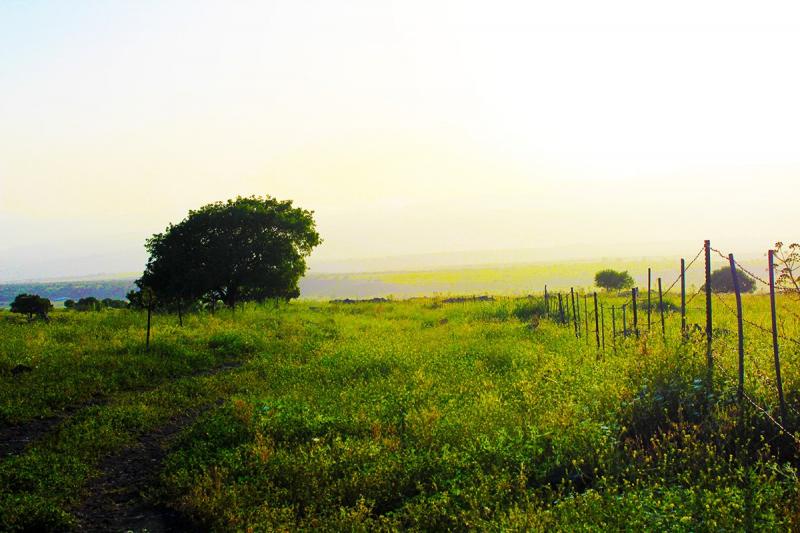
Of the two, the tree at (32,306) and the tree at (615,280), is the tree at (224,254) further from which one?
the tree at (615,280)

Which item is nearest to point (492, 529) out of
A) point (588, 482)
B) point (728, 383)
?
point (588, 482)

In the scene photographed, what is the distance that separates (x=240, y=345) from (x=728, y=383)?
18064mm

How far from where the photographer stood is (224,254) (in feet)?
134

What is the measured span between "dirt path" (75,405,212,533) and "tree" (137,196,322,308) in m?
30.2

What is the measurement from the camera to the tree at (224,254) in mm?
40625

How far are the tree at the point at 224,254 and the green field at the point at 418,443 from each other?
23.3 metres

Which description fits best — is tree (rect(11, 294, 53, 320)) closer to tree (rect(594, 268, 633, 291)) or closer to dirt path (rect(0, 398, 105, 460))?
dirt path (rect(0, 398, 105, 460))

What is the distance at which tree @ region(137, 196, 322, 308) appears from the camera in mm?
40625

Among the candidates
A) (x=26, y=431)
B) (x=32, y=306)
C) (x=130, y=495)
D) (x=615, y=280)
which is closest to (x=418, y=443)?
(x=130, y=495)

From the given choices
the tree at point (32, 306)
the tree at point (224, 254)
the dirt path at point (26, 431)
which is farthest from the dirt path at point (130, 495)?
the tree at point (224, 254)

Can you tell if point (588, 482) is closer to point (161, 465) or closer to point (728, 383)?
point (728, 383)

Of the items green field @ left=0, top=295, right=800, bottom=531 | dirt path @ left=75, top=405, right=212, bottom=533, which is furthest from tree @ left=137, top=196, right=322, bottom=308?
dirt path @ left=75, top=405, right=212, bottom=533

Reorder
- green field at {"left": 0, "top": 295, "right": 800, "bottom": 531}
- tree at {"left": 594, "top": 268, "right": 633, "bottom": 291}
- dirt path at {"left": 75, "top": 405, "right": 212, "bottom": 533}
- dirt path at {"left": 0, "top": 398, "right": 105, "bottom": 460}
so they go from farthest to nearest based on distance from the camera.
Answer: tree at {"left": 594, "top": 268, "right": 633, "bottom": 291}, dirt path at {"left": 0, "top": 398, "right": 105, "bottom": 460}, dirt path at {"left": 75, "top": 405, "right": 212, "bottom": 533}, green field at {"left": 0, "top": 295, "right": 800, "bottom": 531}

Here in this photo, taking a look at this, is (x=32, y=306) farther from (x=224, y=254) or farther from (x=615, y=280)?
(x=615, y=280)
